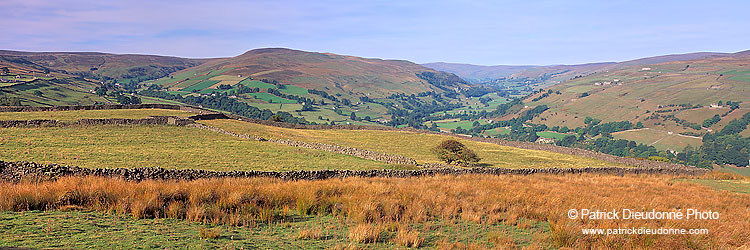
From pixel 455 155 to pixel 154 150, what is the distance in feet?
71.4

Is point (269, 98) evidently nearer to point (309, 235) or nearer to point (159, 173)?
point (159, 173)

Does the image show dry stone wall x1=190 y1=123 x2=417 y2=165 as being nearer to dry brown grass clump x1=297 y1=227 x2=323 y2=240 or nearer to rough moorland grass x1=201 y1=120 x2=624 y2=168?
rough moorland grass x1=201 y1=120 x2=624 y2=168

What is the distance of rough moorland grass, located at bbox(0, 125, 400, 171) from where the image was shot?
21727 millimetres

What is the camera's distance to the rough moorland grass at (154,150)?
21.7 m

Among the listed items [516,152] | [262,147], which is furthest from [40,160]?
[516,152]

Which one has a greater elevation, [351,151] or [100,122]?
[100,122]

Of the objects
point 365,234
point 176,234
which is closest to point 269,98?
point 176,234

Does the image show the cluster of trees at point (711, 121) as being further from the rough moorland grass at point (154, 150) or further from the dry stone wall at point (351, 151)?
the rough moorland grass at point (154, 150)

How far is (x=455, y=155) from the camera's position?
34.3 m

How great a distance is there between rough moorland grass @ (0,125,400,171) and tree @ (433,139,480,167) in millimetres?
8308

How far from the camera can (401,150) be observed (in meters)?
40.2

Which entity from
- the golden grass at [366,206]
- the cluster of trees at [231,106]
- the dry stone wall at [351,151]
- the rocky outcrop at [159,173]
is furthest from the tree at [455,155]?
the cluster of trees at [231,106]

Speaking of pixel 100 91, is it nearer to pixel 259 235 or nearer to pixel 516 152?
pixel 516 152

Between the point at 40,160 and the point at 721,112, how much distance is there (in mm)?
188631
